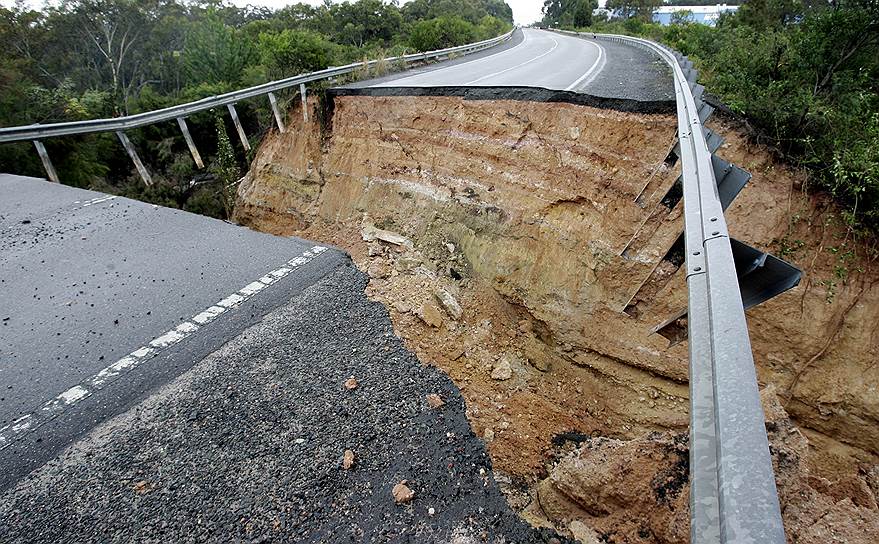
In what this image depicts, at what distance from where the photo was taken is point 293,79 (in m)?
9.46

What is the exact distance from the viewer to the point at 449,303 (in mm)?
5809

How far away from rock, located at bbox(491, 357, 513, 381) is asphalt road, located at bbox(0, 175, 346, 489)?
2539 millimetres

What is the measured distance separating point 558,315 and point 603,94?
12.3 feet

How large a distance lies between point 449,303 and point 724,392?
4533 millimetres


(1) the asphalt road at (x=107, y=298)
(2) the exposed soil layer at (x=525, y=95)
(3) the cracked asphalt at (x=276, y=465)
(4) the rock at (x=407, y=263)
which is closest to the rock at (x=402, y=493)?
(3) the cracked asphalt at (x=276, y=465)

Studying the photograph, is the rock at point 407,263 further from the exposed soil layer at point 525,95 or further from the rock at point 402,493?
the rock at point 402,493

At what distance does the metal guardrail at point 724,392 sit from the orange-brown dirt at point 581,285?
2.12m

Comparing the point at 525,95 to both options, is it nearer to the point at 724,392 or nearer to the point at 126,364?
the point at 126,364

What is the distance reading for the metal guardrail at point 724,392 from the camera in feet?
3.46

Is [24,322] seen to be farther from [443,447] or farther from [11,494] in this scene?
[443,447]

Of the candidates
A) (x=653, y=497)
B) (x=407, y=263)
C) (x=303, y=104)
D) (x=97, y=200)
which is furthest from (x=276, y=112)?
(x=653, y=497)

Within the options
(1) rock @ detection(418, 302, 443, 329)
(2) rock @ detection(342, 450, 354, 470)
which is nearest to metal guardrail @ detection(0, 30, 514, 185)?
(1) rock @ detection(418, 302, 443, 329)

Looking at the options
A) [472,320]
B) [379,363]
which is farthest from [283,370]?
[472,320]

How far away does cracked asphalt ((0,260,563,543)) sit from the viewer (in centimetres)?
306
